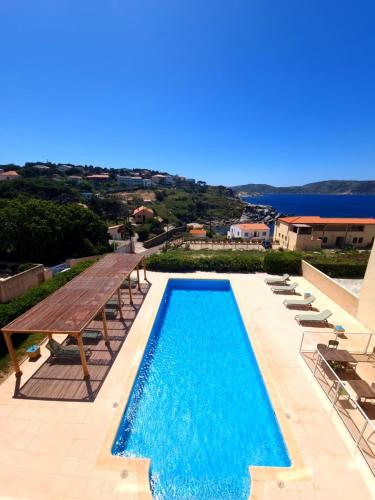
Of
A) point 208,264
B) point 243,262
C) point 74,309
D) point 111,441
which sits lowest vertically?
point 111,441

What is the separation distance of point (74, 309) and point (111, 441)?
4.46 m

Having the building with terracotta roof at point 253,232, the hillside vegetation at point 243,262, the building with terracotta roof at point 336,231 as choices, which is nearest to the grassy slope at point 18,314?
the hillside vegetation at point 243,262

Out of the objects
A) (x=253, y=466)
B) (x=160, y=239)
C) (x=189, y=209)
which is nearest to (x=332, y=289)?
(x=253, y=466)

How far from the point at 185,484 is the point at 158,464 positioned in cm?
83

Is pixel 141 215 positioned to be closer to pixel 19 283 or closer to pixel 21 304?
pixel 19 283

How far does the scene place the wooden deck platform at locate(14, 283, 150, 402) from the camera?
25.4 feet

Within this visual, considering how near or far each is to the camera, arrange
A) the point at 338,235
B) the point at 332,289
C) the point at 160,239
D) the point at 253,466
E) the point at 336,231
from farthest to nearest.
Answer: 1. the point at 160,239
2. the point at 338,235
3. the point at 336,231
4. the point at 332,289
5. the point at 253,466

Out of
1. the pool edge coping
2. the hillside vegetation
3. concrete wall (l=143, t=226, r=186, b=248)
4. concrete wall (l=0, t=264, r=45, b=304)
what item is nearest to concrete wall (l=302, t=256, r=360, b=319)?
the hillside vegetation

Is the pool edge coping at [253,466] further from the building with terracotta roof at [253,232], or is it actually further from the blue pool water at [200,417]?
the building with terracotta roof at [253,232]

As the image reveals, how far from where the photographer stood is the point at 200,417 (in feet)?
24.4

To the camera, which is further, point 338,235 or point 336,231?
point 338,235

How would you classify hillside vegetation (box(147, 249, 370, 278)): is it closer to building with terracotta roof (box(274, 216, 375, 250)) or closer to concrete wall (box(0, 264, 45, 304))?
concrete wall (box(0, 264, 45, 304))

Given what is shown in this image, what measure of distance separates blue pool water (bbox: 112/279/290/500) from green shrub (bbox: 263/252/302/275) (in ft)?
29.0

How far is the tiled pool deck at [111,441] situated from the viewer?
17.5 feet
